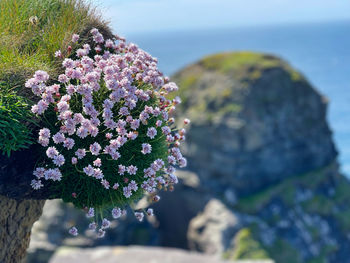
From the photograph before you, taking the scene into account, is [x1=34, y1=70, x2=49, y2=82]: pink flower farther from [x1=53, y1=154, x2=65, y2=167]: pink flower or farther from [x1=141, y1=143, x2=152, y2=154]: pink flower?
[x1=141, y1=143, x2=152, y2=154]: pink flower

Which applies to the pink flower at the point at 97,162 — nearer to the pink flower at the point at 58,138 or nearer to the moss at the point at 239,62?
the pink flower at the point at 58,138

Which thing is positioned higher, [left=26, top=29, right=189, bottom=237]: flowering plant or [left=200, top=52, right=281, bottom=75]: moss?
[left=200, top=52, right=281, bottom=75]: moss

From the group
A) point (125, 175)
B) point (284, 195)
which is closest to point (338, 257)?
point (284, 195)

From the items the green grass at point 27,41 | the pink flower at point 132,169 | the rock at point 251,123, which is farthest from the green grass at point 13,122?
the rock at point 251,123

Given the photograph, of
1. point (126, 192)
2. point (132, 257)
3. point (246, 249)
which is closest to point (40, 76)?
point (126, 192)

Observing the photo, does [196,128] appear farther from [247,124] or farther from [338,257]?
[338,257]

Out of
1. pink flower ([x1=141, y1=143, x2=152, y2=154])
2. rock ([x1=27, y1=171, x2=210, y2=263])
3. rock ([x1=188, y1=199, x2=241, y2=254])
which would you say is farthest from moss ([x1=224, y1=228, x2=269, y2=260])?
pink flower ([x1=141, y1=143, x2=152, y2=154])
